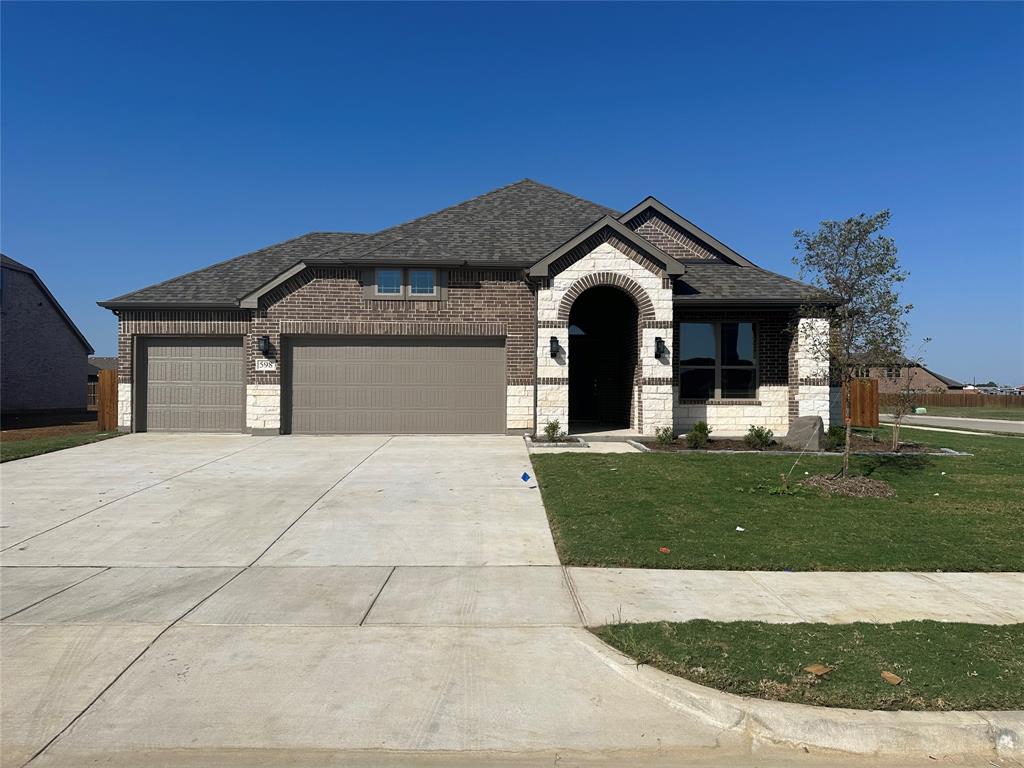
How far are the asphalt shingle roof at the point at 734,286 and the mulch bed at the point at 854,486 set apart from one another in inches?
245

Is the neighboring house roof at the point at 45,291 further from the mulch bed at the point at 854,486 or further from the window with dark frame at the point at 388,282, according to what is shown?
the mulch bed at the point at 854,486

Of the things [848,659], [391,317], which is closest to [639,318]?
[391,317]

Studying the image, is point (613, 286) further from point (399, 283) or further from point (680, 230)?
point (399, 283)

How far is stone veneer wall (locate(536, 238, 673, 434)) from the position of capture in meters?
15.4

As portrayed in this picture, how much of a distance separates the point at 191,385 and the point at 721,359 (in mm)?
14660

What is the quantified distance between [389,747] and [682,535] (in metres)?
4.79

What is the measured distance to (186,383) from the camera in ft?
56.0

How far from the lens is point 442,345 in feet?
54.5

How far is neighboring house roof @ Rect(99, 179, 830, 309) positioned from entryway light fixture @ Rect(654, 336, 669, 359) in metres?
1.46

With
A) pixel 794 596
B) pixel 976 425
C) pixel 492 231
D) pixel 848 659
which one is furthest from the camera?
pixel 976 425

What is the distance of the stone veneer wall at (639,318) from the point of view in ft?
50.7

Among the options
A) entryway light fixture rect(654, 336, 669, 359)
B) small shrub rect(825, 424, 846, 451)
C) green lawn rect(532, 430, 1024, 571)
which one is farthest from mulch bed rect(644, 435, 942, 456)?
entryway light fixture rect(654, 336, 669, 359)

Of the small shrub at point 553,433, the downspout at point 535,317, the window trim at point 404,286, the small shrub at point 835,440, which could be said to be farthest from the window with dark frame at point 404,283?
the small shrub at point 835,440

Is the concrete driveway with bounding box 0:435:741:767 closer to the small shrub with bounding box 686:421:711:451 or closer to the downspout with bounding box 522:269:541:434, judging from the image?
the small shrub with bounding box 686:421:711:451
